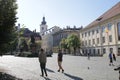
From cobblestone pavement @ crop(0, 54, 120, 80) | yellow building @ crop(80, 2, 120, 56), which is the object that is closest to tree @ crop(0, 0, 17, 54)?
→ cobblestone pavement @ crop(0, 54, 120, 80)

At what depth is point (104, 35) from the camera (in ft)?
230

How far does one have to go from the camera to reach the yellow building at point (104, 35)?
62.8 meters

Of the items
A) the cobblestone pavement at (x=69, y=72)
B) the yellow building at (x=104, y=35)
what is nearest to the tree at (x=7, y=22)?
the cobblestone pavement at (x=69, y=72)

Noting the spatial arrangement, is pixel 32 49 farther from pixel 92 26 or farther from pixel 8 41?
pixel 8 41

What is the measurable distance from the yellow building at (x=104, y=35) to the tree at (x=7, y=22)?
156 feet

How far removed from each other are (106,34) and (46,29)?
107521 millimetres

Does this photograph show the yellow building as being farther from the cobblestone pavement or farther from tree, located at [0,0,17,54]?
tree, located at [0,0,17,54]

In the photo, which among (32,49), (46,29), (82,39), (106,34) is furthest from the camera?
(46,29)

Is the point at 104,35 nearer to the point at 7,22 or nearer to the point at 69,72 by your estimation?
the point at 69,72

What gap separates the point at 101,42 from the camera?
71938mm

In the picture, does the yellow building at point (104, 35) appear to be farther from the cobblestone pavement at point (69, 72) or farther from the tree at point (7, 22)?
the tree at point (7, 22)

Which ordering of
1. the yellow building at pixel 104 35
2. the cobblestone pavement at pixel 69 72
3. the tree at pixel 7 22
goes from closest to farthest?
the tree at pixel 7 22 → the cobblestone pavement at pixel 69 72 → the yellow building at pixel 104 35

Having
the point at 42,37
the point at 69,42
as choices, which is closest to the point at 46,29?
the point at 42,37

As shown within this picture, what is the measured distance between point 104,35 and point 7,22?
56492mm
